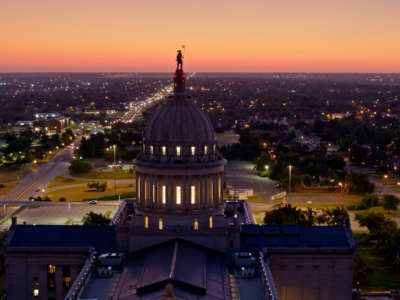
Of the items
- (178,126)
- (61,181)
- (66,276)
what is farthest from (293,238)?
(61,181)

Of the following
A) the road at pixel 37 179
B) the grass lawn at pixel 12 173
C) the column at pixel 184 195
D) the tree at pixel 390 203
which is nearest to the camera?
the column at pixel 184 195

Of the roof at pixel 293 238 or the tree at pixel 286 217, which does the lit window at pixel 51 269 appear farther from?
the tree at pixel 286 217

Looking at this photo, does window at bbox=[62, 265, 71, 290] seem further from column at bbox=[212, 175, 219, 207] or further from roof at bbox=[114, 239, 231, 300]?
column at bbox=[212, 175, 219, 207]

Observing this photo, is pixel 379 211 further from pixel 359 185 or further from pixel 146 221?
pixel 146 221

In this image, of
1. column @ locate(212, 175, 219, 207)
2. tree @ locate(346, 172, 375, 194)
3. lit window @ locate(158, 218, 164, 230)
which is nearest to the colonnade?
column @ locate(212, 175, 219, 207)

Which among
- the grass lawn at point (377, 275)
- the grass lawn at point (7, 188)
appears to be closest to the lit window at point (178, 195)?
the grass lawn at point (377, 275)

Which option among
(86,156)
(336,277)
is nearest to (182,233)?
(336,277)
